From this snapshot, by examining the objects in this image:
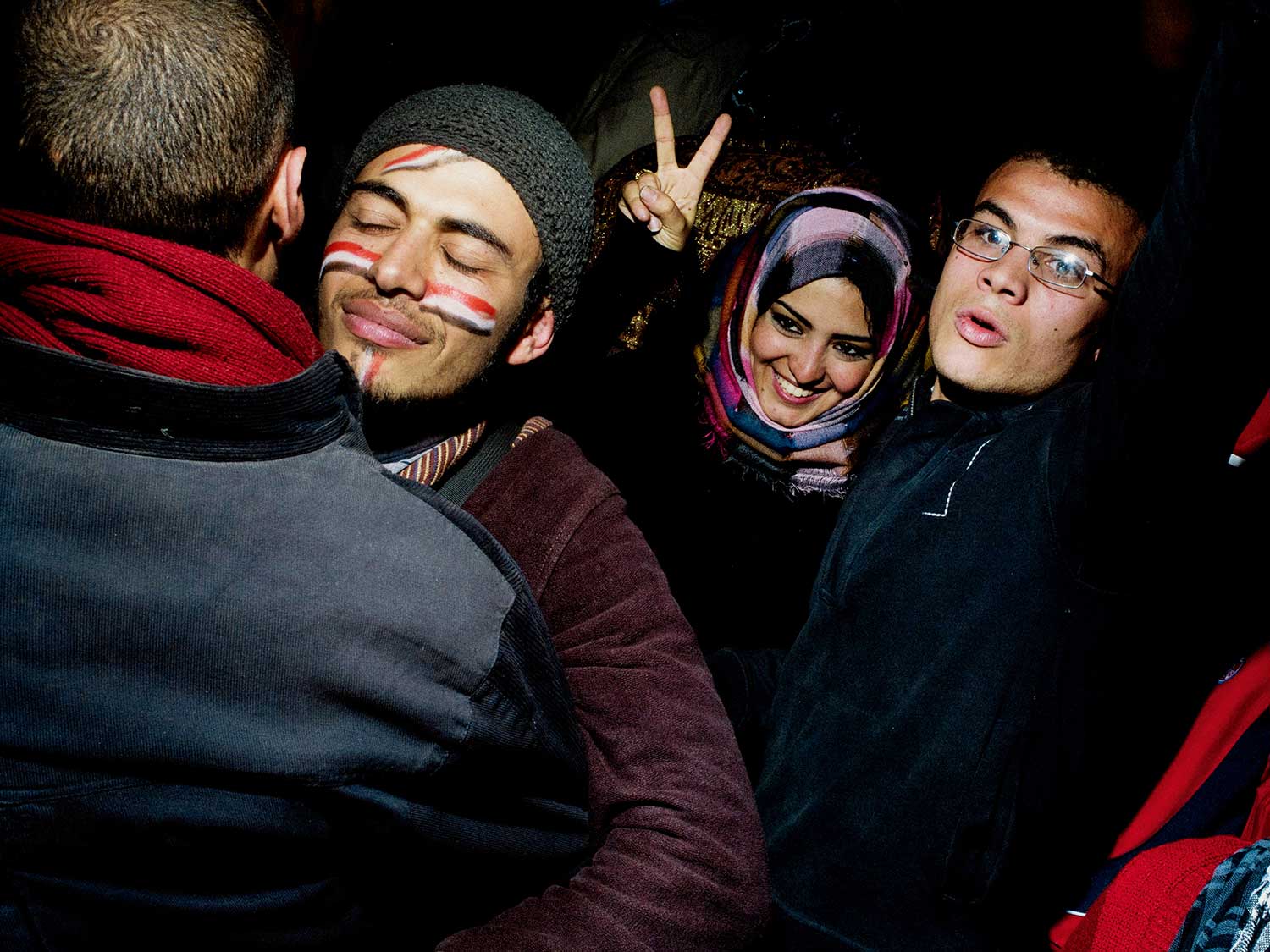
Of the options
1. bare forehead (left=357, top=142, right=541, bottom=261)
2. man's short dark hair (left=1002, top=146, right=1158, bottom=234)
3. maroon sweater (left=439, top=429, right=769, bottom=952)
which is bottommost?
maroon sweater (left=439, top=429, right=769, bottom=952)

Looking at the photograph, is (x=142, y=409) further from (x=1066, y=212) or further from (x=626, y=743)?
(x=1066, y=212)

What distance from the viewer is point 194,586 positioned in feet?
2.96

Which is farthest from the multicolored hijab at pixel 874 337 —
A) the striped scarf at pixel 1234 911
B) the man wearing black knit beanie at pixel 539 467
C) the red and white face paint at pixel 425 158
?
the striped scarf at pixel 1234 911

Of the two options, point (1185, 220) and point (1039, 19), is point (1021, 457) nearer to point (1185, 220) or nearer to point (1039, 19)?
point (1185, 220)

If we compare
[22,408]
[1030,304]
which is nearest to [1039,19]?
[1030,304]

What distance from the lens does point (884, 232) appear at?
257 cm

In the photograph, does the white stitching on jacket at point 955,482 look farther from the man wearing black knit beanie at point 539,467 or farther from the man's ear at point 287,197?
the man's ear at point 287,197

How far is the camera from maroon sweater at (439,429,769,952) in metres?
1.31

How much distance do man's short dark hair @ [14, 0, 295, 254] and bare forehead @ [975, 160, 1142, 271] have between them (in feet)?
5.64

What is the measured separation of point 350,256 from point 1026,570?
161 cm

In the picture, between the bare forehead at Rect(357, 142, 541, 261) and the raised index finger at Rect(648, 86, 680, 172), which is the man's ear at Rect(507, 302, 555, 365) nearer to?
the bare forehead at Rect(357, 142, 541, 261)

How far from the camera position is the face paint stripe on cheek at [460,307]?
72.8 inches

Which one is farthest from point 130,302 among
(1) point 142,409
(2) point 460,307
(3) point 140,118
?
(2) point 460,307

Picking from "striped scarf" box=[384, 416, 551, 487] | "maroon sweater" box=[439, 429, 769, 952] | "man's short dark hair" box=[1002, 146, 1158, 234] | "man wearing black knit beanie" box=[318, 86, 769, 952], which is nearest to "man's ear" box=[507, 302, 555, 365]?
"man wearing black knit beanie" box=[318, 86, 769, 952]
